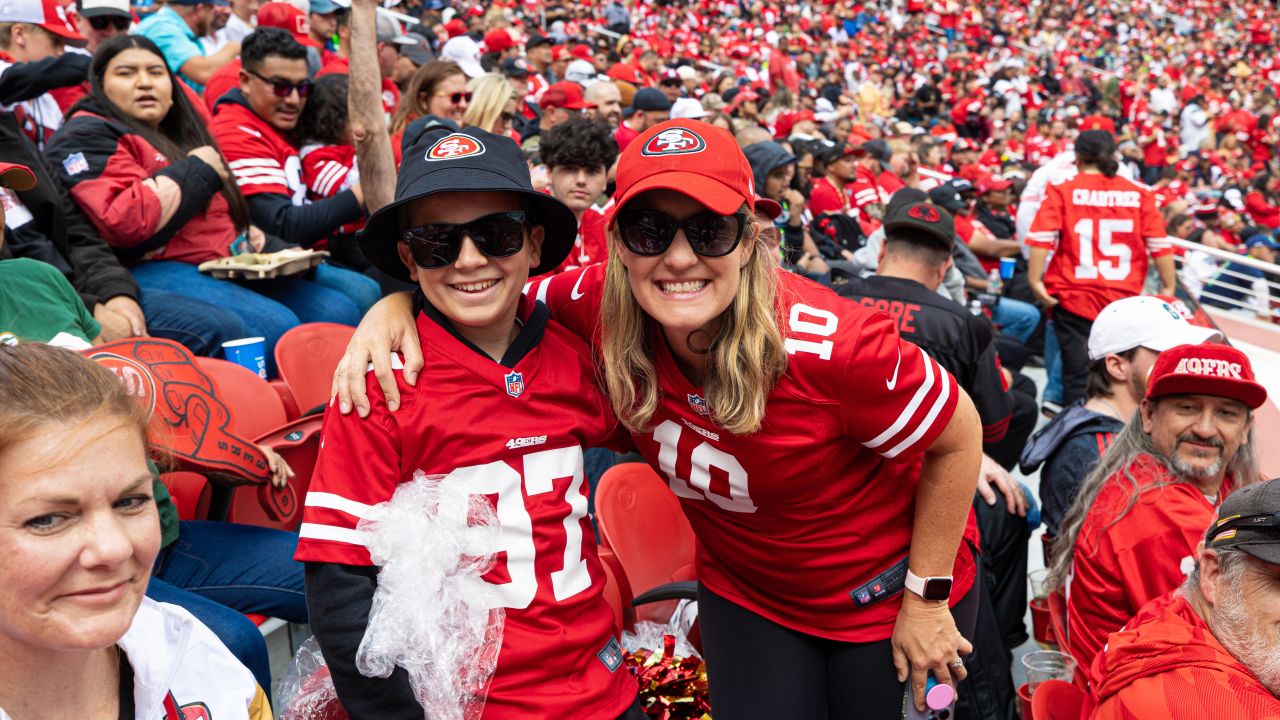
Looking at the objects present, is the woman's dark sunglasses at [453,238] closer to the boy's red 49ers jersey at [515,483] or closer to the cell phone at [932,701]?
the boy's red 49ers jersey at [515,483]

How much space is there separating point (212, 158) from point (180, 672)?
3.01 m

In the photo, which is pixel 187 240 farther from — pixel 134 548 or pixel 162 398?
pixel 134 548

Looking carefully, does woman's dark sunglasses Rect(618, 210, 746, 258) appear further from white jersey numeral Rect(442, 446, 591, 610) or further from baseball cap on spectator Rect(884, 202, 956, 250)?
A: baseball cap on spectator Rect(884, 202, 956, 250)

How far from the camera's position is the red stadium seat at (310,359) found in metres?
3.57

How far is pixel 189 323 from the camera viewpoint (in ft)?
11.9

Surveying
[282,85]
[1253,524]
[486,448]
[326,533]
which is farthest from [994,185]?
[326,533]

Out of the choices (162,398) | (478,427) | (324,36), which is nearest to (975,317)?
(478,427)

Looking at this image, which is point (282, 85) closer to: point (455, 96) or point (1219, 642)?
point (455, 96)

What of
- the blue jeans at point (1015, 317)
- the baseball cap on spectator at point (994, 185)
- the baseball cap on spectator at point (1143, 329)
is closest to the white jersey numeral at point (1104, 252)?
the blue jeans at point (1015, 317)

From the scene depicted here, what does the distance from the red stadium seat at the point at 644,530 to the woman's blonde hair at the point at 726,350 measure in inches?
42.1

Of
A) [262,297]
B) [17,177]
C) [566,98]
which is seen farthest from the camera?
[566,98]

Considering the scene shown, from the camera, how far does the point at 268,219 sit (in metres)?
4.59

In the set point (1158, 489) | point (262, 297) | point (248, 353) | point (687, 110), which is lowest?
point (687, 110)

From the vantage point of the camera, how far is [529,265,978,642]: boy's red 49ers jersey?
200 centimetres
